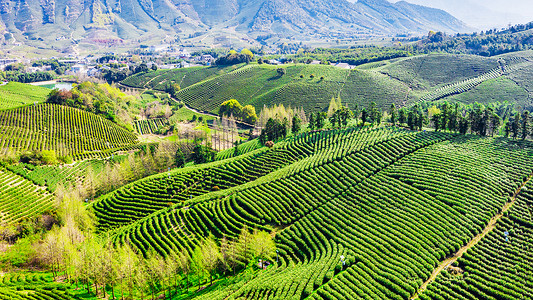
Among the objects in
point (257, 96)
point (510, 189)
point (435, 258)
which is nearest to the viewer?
point (435, 258)

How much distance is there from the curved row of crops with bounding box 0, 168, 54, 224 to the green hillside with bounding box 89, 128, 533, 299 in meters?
15.1

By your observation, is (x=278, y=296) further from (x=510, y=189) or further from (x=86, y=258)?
(x=510, y=189)

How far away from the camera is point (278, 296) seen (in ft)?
130

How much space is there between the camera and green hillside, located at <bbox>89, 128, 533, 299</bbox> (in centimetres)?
4409

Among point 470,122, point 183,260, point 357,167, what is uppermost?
point 470,122

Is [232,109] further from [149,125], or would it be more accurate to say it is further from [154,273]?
[154,273]

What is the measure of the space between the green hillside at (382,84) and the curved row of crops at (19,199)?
94.8 m

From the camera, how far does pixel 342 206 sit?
60.0 m

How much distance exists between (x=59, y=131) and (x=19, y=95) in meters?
58.3

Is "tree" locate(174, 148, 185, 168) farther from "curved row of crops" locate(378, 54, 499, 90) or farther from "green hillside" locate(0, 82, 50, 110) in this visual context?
"curved row of crops" locate(378, 54, 499, 90)

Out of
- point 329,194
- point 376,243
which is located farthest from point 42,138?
point 376,243

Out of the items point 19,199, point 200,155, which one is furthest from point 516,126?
point 19,199

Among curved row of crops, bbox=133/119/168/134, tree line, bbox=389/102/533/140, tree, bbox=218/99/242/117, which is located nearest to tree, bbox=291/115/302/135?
tree line, bbox=389/102/533/140

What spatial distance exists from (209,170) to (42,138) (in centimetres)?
6449
